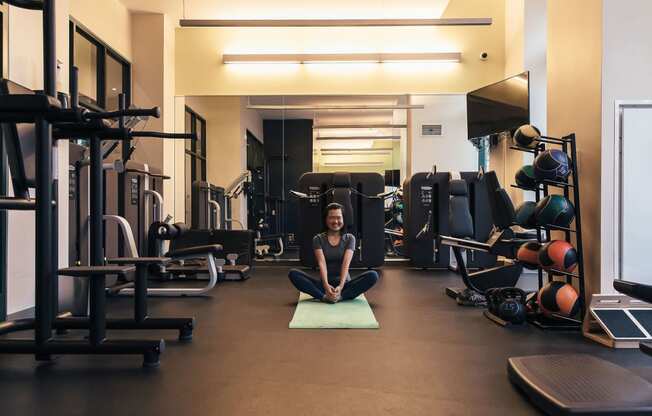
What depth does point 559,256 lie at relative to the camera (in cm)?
303

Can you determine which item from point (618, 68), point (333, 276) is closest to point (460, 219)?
point (333, 276)

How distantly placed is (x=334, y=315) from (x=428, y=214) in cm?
338

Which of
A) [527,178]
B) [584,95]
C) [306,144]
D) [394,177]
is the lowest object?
[527,178]

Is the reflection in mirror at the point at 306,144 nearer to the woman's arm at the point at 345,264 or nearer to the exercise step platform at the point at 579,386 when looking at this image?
the woman's arm at the point at 345,264

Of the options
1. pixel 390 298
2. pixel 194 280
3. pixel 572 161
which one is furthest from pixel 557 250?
pixel 194 280

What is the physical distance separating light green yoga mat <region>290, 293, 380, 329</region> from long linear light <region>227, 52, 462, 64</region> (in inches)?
158

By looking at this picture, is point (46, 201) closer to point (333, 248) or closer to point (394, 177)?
point (333, 248)

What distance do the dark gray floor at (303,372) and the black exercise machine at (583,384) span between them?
93mm

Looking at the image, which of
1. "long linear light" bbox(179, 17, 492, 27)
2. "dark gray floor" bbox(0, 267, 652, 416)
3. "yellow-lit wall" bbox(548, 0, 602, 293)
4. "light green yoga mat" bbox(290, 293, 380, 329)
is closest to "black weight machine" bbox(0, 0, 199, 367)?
"dark gray floor" bbox(0, 267, 652, 416)

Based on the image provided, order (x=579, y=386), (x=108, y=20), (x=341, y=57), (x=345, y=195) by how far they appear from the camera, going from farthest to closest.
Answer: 1. (x=341, y=57)
2. (x=345, y=195)
3. (x=108, y=20)
4. (x=579, y=386)

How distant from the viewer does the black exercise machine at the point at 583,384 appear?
1.68 metres

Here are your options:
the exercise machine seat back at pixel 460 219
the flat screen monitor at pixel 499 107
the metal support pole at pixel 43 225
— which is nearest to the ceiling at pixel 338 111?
the flat screen monitor at pixel 499 107

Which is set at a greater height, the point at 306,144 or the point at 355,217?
the point at 306,144

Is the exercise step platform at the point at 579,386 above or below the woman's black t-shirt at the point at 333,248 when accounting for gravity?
below
